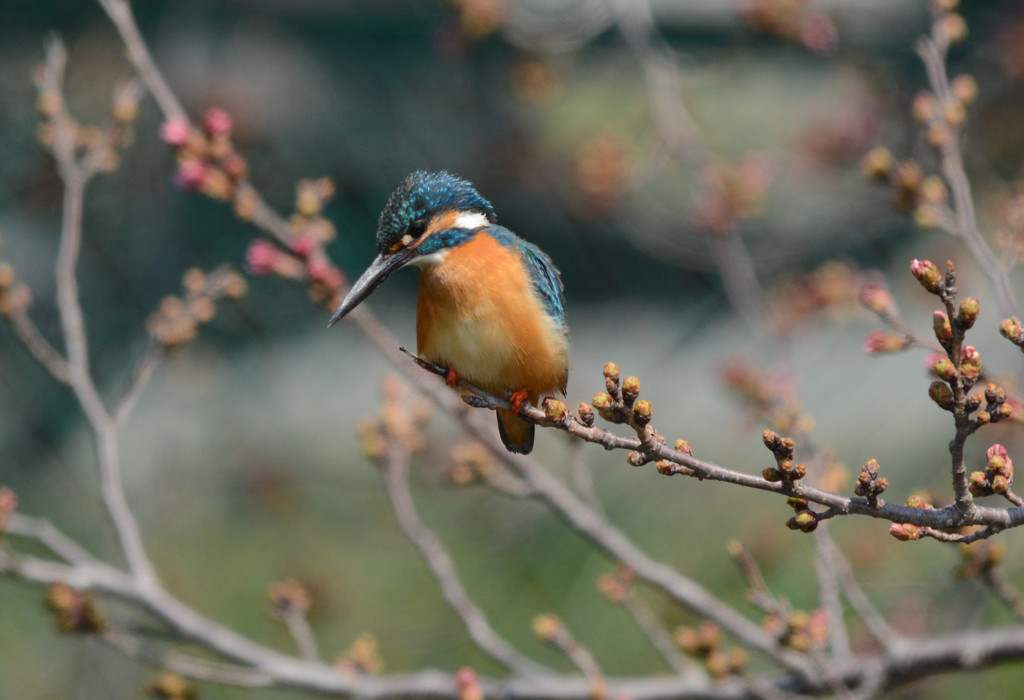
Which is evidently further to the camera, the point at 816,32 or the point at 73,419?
the point at 73,419

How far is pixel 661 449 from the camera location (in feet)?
4.51

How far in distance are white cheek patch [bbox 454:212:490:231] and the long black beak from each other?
0.15 meters

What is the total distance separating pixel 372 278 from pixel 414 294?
14.0ft

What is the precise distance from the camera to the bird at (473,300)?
6.59 ft

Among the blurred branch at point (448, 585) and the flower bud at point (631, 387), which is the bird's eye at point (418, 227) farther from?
the blurred branch at point (448, 585)

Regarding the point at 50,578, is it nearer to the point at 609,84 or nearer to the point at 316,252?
the point at 316,252

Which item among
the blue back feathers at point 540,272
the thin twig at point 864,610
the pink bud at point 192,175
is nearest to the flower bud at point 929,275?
the blue back feathers at point 540,272

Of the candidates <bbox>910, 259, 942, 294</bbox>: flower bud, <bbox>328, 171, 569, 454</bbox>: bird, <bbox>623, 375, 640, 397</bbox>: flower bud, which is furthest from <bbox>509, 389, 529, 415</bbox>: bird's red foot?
<bbox>910, 259, 942, 294</bbox>: flower bud

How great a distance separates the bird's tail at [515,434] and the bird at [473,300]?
14 cm

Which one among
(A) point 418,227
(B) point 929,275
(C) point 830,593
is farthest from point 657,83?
(B) point 929,275

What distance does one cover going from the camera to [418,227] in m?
1.99

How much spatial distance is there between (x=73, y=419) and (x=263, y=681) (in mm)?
4102

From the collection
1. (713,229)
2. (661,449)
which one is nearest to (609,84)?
(713,229)

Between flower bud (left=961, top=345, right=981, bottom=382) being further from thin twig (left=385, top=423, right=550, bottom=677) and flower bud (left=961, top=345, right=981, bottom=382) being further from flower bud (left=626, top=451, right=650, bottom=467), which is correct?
thin twig (left=385, top=423, right=550, bottom=677)
